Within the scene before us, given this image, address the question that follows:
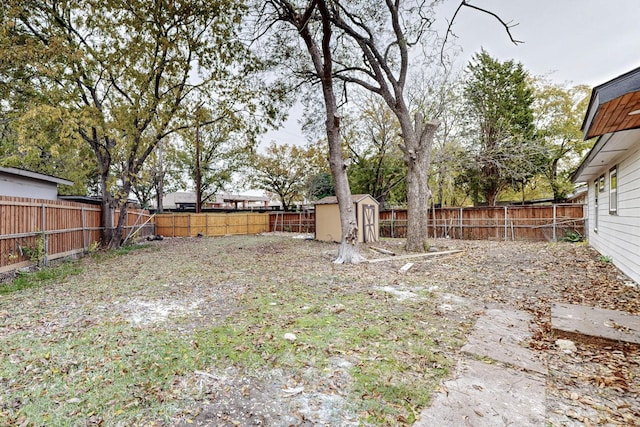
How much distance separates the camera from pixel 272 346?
113 inches

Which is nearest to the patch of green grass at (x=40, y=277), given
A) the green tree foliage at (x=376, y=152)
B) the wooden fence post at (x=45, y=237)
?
the wooden fence post at (x=45, y=237)

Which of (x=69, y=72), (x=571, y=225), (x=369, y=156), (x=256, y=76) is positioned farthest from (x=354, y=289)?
(x=369, y=156)

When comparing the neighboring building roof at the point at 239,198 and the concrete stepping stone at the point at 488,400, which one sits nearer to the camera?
the concrete stepping stone at the point at 488,400

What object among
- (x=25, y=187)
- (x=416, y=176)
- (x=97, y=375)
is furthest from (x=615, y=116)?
(x=25, y=187)

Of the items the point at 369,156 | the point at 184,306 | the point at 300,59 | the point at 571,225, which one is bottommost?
the point at 184,306

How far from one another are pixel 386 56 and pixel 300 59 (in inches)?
108

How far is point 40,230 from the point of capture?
7074mm

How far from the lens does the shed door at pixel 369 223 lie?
13.2m

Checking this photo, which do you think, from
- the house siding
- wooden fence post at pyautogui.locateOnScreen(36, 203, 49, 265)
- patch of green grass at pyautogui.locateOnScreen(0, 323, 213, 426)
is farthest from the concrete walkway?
wooden fence post at pyautogui.locateOnScreen(36, 203, 49, 265)

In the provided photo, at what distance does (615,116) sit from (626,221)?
11.2ft

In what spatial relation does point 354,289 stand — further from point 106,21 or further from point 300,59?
point 106,21

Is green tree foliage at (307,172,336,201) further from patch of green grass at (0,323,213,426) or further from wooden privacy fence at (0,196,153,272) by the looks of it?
patch of green grass at (0,323,213,426)

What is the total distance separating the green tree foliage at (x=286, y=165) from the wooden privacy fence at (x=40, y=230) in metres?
13.7

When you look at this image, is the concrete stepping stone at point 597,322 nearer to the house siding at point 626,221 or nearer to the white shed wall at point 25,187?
the house siding at point 626,221
